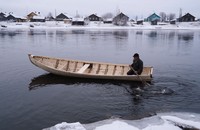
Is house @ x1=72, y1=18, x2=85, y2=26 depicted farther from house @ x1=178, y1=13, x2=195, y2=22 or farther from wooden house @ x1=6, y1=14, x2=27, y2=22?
house @ x1=178, y1=13, x2=195, y2=22

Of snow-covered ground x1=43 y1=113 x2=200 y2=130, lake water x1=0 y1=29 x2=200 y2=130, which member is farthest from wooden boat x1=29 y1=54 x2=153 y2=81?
snow-covered ground x1=43 y1=113 x2=200 y2=130

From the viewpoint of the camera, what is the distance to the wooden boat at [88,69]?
15820 mm

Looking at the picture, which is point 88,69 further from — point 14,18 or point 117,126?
point 14,18

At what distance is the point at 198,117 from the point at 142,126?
266cm

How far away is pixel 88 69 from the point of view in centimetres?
1752

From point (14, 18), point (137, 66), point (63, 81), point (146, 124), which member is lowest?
point (146, 124)

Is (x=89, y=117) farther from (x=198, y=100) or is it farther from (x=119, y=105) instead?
(x=198, y=100)

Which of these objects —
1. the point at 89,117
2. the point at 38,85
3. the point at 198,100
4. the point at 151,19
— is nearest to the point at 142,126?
the point at 89,117

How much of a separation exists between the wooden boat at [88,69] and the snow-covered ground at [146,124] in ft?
16.6

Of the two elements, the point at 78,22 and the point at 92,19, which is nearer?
the point at 78,22

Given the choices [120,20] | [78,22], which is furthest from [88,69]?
[120,20]

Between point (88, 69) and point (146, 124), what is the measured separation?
816cm

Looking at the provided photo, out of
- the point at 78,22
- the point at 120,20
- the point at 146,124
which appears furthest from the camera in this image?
the point at 120,20

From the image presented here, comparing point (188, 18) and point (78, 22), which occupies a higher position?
point (188, 18)
